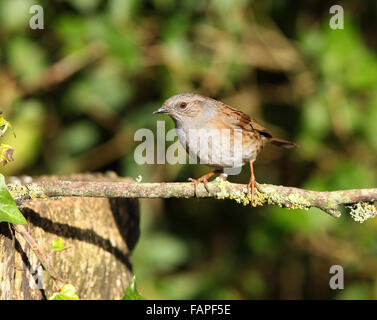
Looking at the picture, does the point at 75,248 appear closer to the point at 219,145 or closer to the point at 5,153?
the point at 5,153

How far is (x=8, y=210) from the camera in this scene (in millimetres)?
2191

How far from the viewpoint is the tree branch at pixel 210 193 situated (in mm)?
2520

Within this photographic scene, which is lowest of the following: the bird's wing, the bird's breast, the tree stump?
the tree stump

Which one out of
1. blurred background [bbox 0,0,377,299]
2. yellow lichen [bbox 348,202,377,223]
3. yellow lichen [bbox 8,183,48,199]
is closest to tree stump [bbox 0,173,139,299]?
yellow lichen [bbox 8,183,48,199]

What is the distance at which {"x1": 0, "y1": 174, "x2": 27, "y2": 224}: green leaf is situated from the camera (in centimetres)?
217

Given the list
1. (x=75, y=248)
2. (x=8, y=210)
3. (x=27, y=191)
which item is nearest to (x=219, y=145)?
(x=75, y=248)

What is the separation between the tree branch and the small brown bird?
933 millimetres

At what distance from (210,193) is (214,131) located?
1.28 metres

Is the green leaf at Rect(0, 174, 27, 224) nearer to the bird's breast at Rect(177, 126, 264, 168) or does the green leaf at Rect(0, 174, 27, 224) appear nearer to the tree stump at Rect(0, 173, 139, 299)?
the tree stump at Rect(0, 173, 139, 299)

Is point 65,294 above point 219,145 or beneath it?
beneath

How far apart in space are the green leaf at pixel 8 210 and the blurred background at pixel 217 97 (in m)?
2.92

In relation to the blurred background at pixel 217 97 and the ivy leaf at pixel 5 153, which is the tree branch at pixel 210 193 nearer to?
the ivy leaf at pixel 5 153

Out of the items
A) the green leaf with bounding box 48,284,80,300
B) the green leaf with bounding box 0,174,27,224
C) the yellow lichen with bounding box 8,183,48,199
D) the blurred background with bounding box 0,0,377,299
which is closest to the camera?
the green leaf with bounding box 0,174,27,224

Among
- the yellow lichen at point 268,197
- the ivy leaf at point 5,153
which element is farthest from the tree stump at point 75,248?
the yellow lichen at point 268,197
